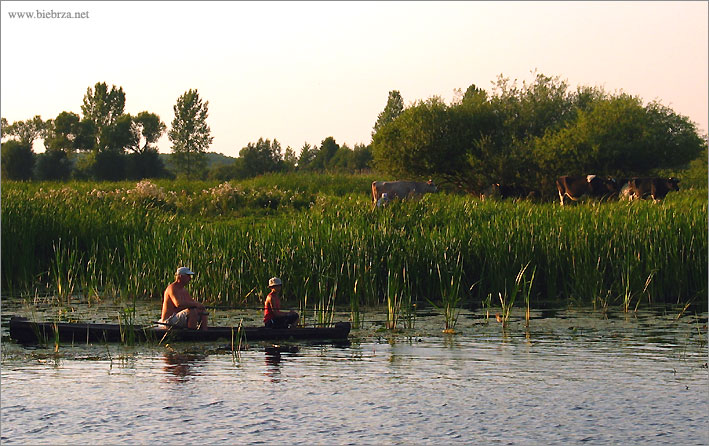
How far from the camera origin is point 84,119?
9275cm

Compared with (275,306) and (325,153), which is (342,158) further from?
(275,306)

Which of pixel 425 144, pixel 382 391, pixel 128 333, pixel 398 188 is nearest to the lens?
pixel 382 391

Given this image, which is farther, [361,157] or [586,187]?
[361,157]

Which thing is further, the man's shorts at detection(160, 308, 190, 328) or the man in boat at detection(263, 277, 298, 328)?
the man in boat at detection(263, 277, 298, 328)

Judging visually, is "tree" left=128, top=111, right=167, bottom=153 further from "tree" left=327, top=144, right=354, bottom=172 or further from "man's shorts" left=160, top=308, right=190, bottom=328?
"man's shorts" left=160, top=308, right=190, bottom=328

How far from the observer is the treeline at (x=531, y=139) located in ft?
149

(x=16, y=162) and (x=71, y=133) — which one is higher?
(x=71, y=133)

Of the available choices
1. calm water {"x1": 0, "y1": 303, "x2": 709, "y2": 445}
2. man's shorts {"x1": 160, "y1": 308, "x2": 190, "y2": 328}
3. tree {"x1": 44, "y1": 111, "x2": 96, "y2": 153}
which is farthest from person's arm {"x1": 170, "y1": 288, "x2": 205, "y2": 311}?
tree {"x1": 44, "y1": 111, "x2": 96, "y2": 153}

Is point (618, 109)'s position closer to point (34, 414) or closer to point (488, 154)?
point (488, 154)

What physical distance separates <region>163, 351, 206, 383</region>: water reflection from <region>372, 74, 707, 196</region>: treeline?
3402 centimetres

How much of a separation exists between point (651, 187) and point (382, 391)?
92.1 ft

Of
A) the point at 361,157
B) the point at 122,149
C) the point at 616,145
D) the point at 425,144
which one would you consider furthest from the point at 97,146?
the point at 616,145

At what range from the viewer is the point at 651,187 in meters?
36.5

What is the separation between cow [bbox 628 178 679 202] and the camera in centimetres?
3634
